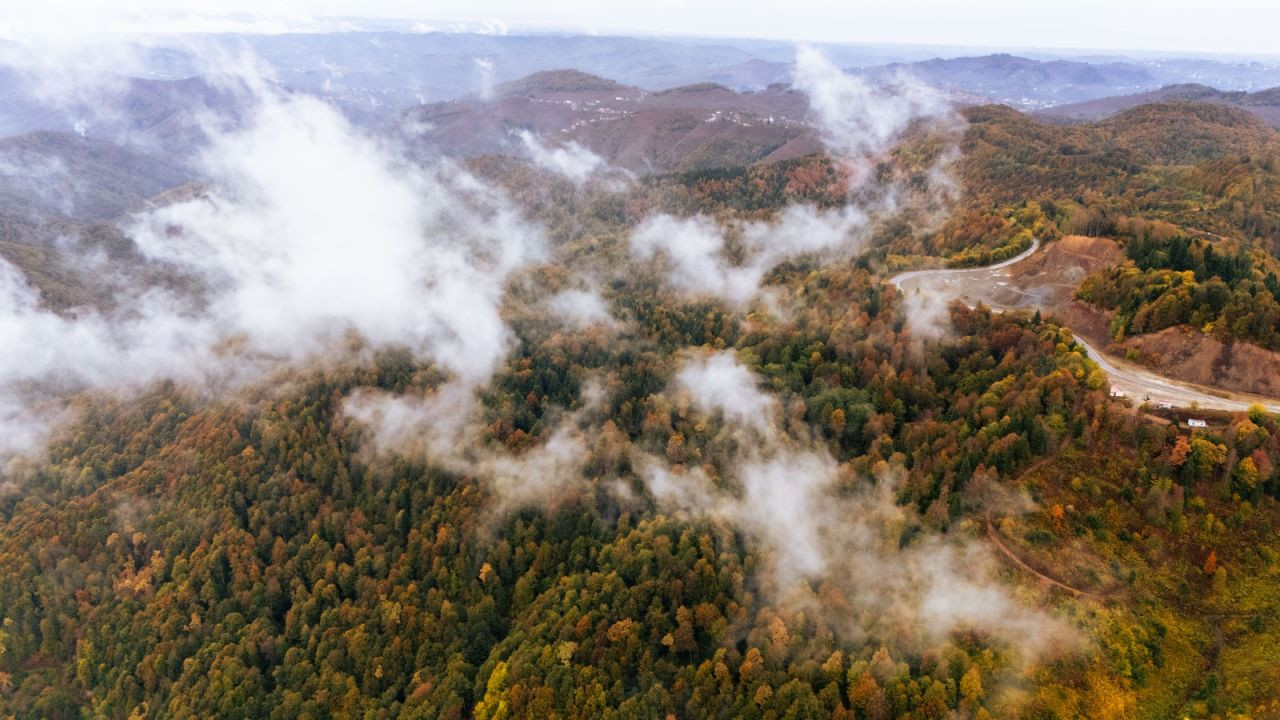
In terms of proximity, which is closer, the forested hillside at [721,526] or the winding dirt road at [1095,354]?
the forested hillside at [721,526]

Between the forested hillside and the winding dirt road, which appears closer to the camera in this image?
the forested hillside

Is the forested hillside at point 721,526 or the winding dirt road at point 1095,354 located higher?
the winding dirt road at point 1095,354

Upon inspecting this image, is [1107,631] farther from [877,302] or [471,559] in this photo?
[471,559]

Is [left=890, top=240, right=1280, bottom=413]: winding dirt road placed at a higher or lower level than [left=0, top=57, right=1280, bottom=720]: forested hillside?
higher

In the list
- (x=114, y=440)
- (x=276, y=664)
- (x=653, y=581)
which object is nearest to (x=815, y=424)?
(x=653, y=581)

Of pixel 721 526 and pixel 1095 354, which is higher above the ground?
pixel 1095 354

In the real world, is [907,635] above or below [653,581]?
above

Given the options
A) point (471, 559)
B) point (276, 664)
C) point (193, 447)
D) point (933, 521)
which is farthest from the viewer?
point (193, 447)

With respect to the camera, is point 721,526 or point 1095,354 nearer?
point 1095,354
